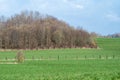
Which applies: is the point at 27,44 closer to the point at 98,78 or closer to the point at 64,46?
the point at 64,46

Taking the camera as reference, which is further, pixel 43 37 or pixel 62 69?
pixel 43 37

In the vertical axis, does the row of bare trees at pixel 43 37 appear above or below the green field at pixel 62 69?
above

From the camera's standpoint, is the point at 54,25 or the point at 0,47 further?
the point at 54,25

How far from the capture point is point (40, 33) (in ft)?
384

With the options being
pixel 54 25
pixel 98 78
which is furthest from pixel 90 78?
pixel 54 25

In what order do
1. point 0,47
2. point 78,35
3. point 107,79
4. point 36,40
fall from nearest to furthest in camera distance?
point 107,79, point 0,47, point 36,40, point 78,35

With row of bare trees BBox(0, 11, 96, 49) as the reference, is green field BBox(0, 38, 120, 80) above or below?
below

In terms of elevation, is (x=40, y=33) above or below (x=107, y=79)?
above

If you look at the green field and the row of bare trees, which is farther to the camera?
the row of bare trees

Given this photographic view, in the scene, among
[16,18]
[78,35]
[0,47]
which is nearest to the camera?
[0,47]

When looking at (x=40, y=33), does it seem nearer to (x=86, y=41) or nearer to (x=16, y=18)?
(x=86, y=41)

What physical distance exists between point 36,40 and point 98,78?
95.1 m

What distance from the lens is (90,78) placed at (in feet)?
62.6

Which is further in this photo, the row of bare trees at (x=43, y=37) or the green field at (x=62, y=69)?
the row of bare trees at (x=43, y=37)
